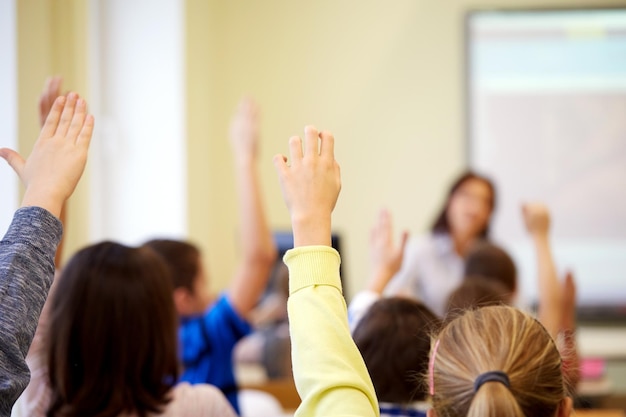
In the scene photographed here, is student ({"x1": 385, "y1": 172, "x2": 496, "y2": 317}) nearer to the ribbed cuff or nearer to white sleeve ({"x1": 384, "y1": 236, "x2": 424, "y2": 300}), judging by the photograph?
white sleeve ({"x1": 384, "y1": 236, "x2": 424, "y2": 300})

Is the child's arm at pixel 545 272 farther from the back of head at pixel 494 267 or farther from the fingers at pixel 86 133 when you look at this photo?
the fingers at pixel 86 133

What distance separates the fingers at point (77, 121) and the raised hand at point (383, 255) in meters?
0.87

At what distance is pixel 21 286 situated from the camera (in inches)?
35.7

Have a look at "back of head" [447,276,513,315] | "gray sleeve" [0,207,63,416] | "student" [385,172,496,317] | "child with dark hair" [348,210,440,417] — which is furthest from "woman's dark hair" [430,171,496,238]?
"gray sleeve" [0,207,63,416]

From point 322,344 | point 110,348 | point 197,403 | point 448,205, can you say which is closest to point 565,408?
point 322,344

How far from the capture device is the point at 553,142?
4.45 metres

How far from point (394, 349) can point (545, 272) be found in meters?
0.95

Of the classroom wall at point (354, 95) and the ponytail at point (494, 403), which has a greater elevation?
the classroom wall at point (354, 95)

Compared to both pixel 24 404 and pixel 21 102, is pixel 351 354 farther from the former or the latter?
pixel 21 102

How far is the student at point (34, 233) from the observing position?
2.92 feet

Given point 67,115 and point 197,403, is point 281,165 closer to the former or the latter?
point 67,115

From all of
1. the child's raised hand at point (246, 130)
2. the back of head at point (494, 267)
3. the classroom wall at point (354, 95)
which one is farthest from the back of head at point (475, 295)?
the classroom wall at point (354, 95)

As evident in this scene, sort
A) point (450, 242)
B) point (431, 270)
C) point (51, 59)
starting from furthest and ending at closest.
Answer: point (450, 242) → point (431, 270) → point (51, 59)

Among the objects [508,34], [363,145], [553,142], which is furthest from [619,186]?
[363,145]
